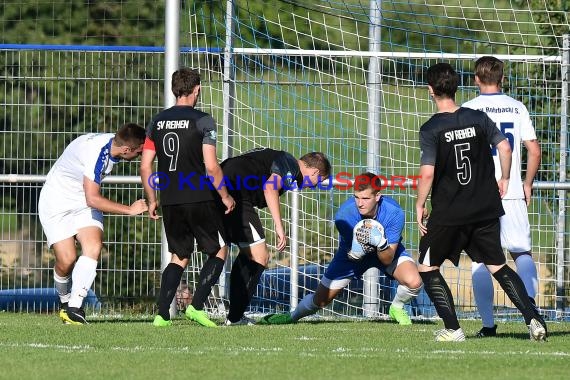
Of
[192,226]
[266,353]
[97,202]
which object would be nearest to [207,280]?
[192,226]

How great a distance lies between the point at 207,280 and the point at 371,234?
1.50 meters

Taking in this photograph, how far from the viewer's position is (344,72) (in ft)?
39.4

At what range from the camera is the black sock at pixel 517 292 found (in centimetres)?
839

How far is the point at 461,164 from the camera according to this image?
8266 millimetres

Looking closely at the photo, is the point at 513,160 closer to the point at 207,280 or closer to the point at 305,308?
the point at 305,308

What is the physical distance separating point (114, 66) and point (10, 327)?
3155 millimetres

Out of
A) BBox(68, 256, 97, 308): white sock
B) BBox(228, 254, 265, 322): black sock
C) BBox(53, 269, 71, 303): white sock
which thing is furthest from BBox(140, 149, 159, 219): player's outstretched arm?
BBox(53, 269, 71, 303): white sock

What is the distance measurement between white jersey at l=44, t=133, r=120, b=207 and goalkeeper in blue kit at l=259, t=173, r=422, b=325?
195cm

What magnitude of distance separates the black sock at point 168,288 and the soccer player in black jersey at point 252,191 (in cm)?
58

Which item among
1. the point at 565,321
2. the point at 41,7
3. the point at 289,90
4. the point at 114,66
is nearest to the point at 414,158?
the point at 289,90

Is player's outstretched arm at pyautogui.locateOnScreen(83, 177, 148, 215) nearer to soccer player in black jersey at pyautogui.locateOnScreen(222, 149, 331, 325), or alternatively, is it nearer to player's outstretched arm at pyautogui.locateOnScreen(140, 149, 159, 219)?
player's outstretched arm at pyautogui.locateOnScreen(140, 149, 159, 219)

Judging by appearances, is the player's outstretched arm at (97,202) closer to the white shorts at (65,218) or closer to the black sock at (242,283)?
the white shorts at (65,218)

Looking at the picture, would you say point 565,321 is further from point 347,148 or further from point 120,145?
point 120,145

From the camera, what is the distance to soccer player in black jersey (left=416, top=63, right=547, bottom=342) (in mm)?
8250
